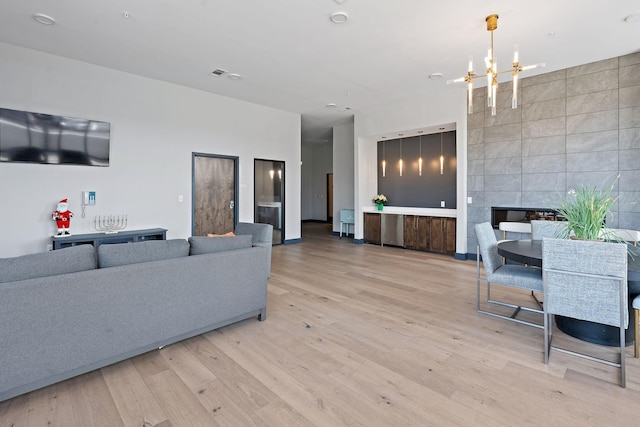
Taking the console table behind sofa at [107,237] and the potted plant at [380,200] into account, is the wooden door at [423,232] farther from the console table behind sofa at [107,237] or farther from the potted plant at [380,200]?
the console table behind sofa at [107,237]

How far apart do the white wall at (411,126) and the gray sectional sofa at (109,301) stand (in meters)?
Answer: 4.79

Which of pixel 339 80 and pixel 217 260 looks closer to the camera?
pixel 217 260

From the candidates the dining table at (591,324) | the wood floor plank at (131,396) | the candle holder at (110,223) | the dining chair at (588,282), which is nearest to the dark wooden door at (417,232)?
the dining table at (591,324)

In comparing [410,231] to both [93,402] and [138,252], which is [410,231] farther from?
[93,402]

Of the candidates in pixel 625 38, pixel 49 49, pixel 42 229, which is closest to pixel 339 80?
pixel 625 38

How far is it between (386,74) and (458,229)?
3.30 meters

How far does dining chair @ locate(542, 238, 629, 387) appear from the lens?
7.02 ft

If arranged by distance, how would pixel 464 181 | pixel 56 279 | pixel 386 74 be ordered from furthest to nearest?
pixel 464 181
pixel 386 74
pixel 56 279

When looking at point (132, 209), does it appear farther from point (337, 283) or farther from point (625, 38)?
point (625, 38)

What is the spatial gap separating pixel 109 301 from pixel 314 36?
3672mm

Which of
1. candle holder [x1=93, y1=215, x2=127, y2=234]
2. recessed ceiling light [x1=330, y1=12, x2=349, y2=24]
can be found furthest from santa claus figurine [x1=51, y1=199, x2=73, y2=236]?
recessed ceiling light [x1=330, y1=12, x2=349, y2=24]

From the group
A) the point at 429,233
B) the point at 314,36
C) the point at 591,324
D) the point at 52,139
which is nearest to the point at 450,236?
the point at 429,233

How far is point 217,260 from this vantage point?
9.21 ft

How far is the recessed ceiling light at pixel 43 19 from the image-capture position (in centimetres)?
365
